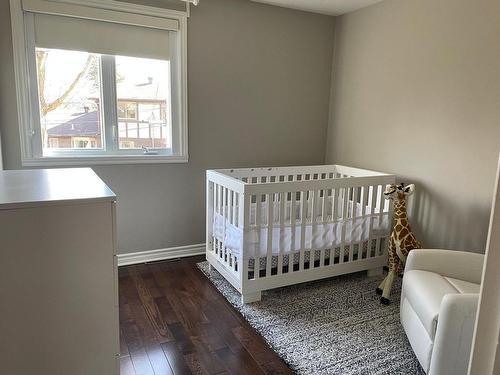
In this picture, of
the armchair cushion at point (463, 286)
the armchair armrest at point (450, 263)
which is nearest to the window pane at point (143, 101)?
the armchair armrest at point (450, 263)

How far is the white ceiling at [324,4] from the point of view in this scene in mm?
3178

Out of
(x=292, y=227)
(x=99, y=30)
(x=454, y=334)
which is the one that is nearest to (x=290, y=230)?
(x=292, y=227)

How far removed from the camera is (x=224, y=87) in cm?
328

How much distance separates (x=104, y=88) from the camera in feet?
9.49

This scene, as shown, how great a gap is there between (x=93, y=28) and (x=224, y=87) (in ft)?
3.74

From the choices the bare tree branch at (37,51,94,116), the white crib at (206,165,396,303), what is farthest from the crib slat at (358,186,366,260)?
the bare tree branch at (37,51,94,116)

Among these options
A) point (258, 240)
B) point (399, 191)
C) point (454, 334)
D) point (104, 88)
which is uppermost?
point (104, 88)

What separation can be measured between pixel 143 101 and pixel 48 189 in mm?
1866

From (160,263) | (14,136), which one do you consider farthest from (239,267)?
(14,136)

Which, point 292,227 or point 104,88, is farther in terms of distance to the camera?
point 104,88

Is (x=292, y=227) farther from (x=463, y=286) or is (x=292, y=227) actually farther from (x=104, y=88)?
(x=104, y=88)

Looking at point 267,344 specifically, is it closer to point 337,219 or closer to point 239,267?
point 239,267

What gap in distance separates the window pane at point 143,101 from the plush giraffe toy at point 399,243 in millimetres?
1968

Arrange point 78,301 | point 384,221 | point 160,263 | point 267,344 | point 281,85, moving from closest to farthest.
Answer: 1. point 78,301
2. point 267,344
3. point 384,221
4. point 160,263
5. point 281,85
